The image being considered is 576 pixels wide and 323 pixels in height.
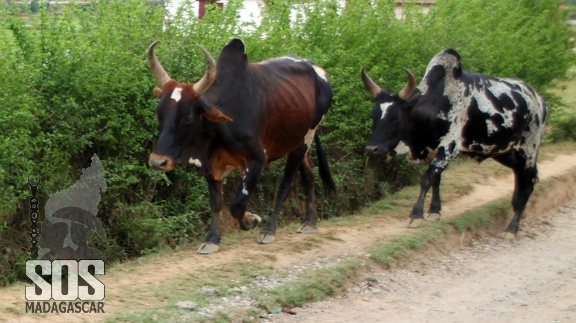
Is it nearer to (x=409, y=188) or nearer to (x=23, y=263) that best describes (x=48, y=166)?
(x=23, y=263)

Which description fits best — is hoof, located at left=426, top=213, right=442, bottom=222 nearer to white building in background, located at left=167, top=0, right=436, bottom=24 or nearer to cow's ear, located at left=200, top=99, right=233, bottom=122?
white building in background, located at left=167, top=0, right=436, bottom=24

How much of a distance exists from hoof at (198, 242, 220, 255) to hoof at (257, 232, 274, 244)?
0.57 metres

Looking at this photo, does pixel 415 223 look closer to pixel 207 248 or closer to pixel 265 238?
pixel 265 238

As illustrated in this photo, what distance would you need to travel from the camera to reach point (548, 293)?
7461 mm

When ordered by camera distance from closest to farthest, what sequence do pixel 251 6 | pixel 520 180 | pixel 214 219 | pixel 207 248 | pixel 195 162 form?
pixel 195 162 < pixel 207 248 < pixel 214 219 < pixel 520 180 < pixel 251 6

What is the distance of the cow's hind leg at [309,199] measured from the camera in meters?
8.59

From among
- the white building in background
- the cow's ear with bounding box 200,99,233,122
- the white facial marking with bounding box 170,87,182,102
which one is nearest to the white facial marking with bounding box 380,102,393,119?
the white building in background

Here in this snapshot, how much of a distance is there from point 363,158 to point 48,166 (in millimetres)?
4631

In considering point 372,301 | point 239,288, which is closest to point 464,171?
point 372,301

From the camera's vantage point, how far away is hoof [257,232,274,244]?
26.1 feet

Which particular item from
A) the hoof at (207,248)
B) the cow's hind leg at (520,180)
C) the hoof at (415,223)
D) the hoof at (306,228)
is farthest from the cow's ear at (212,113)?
the cow's hind leg at (520,180)

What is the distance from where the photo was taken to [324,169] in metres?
9.35

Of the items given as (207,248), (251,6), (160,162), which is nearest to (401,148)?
(207,248)

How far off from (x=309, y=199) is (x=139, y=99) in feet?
6.56
